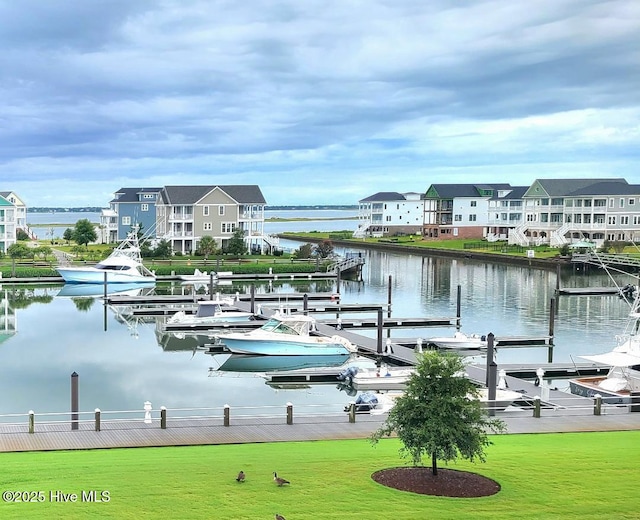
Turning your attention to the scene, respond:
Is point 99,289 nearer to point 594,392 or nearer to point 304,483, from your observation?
point 594,392

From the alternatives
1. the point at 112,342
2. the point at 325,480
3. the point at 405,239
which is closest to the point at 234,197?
the point at 405,239

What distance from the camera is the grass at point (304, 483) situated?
15.5m

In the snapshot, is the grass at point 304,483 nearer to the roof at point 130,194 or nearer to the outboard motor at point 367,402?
the outboard motor at point 367,402

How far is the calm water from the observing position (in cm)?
3547

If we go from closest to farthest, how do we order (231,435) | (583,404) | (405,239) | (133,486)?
(133,486) < (231,435) < (583,404) < (405,239)

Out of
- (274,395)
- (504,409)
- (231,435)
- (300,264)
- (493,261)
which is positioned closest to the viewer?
(231,435)

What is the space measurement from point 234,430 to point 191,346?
25.4 meters

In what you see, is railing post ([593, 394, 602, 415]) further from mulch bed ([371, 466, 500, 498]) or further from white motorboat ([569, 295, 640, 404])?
mulch bed ([371, 466, 500, 498])

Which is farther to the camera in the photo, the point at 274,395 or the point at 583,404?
the point at 274,395

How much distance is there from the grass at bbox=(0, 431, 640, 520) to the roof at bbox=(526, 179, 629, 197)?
10787cm

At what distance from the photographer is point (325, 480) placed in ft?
57.1

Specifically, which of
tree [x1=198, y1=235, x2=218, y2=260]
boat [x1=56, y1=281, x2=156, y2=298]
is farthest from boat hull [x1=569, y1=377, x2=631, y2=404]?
tree [x1=198, y1=235, x2=218, y2=260]

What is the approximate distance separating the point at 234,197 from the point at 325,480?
320ft

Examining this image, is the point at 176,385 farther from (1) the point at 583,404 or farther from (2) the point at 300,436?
(1) the point at 583,404
